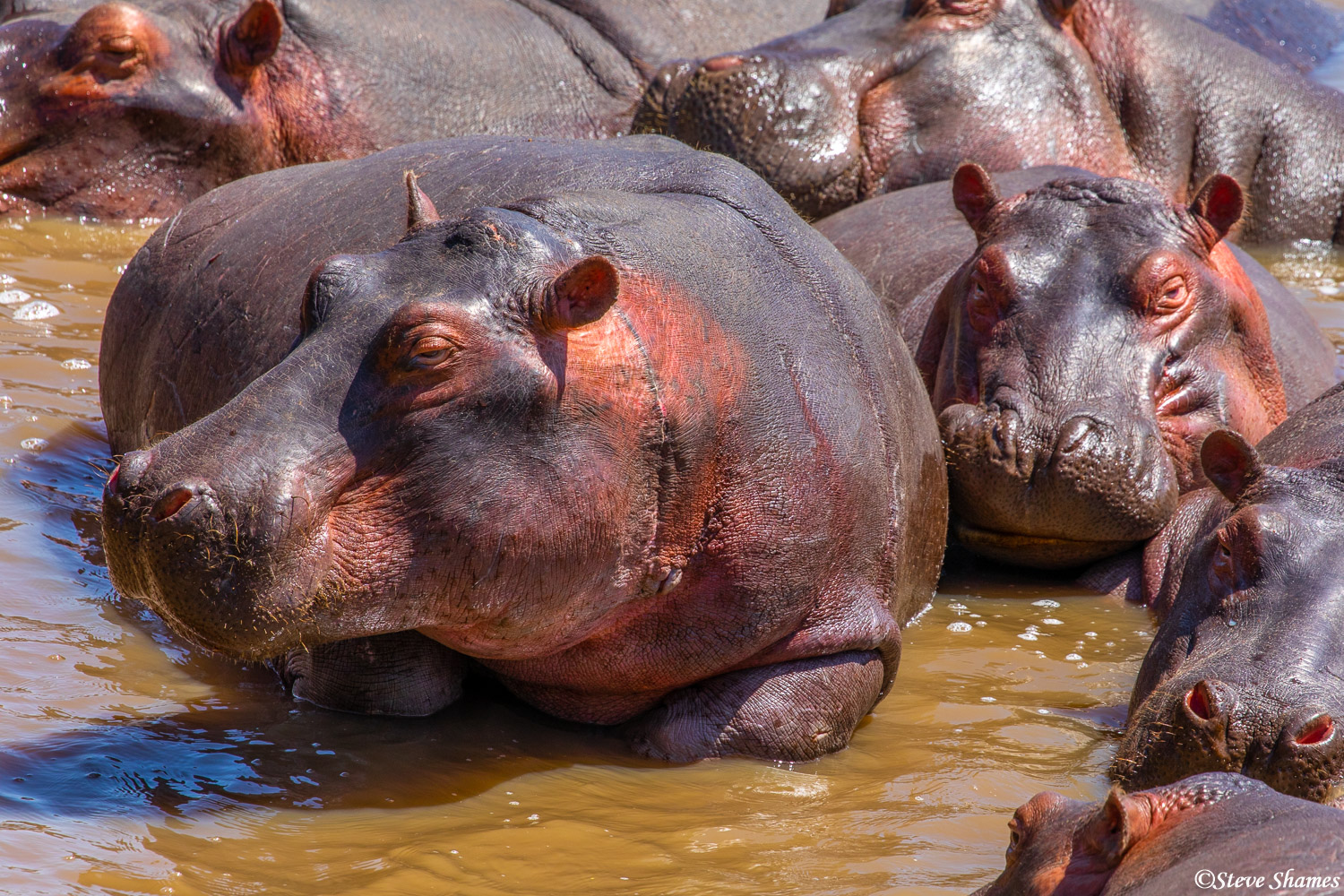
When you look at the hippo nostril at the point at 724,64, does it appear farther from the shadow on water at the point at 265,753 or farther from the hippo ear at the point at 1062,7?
the shadow on water at the point at 265,753

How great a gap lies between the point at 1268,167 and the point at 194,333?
5.92 meters

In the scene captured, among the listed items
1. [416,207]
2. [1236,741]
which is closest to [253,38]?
[416,207]

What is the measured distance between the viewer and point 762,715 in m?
3.92

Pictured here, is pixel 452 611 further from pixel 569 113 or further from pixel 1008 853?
pixel 569 113

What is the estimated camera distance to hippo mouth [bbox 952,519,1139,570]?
540cm

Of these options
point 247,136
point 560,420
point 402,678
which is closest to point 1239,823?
point 560,420

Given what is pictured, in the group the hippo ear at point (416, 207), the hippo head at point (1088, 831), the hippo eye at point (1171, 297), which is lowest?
the hippo head at point (1088, 831)

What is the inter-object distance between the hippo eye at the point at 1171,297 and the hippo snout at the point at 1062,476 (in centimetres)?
51

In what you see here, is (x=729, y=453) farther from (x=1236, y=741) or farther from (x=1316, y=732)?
(x=1316, y=732)

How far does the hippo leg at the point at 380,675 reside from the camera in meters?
3.99

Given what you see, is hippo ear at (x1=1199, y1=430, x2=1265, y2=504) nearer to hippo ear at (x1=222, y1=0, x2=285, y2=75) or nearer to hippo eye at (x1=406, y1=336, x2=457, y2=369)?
hippo eye at (x1=406, y1=336, x2=457, y2=369)

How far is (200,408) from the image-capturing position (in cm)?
470

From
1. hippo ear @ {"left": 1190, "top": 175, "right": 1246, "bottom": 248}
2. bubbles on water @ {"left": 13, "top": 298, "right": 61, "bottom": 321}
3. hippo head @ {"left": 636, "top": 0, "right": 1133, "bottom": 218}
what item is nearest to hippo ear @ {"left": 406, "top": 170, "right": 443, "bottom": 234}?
hippo ear @ {"left": 1190, "top": 175, "right": 1246, "bottom": 248}

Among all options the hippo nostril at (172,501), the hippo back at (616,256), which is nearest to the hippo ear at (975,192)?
the hippo back at (616,256)
